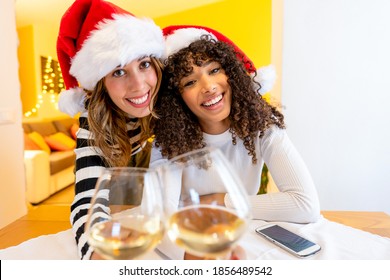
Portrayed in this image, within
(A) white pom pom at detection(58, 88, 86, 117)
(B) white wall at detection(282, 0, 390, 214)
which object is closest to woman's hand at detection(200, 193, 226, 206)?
(A) white pom pom at detection(58, 88, 86, 117)

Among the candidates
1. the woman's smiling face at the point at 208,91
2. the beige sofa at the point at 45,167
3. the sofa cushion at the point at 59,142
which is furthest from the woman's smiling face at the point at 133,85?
the sofa cushion at the point at 59,142

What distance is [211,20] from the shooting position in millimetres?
4344

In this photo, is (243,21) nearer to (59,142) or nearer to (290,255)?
(59,142)

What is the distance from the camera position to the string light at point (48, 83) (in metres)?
4.43

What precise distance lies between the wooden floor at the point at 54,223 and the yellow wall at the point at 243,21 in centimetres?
326

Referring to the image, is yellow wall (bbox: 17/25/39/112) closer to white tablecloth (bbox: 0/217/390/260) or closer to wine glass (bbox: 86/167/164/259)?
white tablecloth (bbox: 0/217/390/260)

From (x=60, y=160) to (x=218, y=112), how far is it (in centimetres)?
300

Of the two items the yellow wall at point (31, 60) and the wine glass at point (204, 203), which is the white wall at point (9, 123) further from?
the yellow wall at point (31, 60)

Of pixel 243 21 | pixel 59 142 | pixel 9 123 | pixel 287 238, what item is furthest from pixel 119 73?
pixel 243 21

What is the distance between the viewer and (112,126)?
1010 mm

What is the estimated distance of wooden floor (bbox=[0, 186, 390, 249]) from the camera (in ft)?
2.61

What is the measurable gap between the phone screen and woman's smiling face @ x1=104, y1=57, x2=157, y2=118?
19.8 inches
